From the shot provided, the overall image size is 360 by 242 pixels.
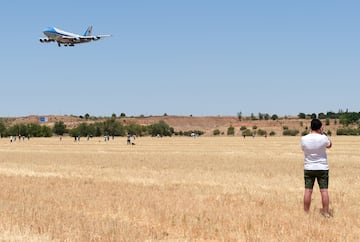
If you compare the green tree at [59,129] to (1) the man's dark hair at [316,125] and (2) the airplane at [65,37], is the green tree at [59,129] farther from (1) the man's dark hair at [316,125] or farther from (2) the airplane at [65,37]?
(1) the man's dark hair at [316,125]

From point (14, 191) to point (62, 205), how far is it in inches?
141

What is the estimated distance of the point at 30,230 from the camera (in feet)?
31.5

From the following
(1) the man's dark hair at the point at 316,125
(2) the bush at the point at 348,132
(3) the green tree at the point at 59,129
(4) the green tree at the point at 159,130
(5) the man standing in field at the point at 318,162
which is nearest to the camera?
(5) the man standing in field at the point at 318,162

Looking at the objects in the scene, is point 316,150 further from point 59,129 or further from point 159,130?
point 59,129

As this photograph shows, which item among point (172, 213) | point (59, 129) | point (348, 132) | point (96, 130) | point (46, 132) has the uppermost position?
point (59, 129)

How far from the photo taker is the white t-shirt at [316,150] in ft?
37.3

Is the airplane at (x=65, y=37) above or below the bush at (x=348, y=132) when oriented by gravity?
above

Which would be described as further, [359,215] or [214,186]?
[214,186]

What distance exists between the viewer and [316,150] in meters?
11.4

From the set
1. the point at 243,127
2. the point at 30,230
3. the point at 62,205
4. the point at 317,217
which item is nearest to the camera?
the point at 30,230

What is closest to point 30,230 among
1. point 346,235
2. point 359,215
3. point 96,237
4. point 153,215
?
point 96,237

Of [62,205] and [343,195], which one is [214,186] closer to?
[343,195]

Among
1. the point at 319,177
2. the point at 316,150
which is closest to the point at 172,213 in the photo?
the point at 319,177

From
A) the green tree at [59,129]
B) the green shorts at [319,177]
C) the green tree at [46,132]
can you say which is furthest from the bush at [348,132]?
the green shorts at [319,177]
